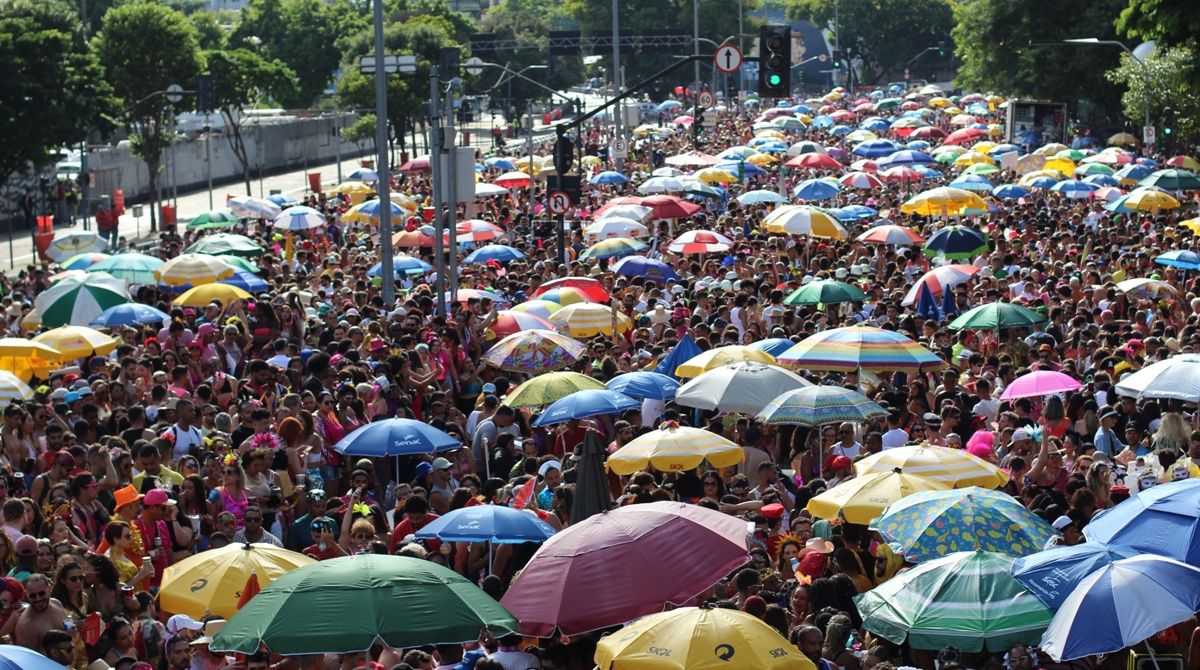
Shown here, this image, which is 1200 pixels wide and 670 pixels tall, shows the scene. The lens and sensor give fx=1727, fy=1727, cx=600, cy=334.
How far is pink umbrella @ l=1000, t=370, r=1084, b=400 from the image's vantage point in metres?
15.3

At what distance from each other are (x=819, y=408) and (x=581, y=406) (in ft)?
7.35

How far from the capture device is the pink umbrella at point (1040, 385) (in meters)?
15.3

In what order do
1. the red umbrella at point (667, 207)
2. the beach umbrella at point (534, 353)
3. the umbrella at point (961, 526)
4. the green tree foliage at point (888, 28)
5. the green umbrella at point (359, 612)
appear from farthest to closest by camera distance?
the green tree foliage at point (888, 28), the red umbrella at point (667, 207), the beach umbrella at point (534, 353), the umbrella at point (961, 526), the green umbrella at point (359, 612)

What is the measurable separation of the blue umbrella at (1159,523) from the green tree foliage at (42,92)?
145 feet

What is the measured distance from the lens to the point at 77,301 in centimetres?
2058

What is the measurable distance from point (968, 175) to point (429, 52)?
45.8 m

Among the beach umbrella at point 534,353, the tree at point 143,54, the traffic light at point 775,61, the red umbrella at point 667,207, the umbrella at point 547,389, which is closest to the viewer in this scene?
the umbrella at point 547,389

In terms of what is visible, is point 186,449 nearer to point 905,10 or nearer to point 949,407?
point 949,407

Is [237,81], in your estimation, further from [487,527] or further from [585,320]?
[487,527]

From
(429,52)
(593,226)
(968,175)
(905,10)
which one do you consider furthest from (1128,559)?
(905,10)

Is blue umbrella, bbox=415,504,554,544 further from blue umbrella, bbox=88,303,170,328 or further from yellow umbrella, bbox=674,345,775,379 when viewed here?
blue umbrella, bbox=88,303,170,328

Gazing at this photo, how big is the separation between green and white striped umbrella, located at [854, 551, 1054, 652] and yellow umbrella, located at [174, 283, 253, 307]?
1287 centimetres

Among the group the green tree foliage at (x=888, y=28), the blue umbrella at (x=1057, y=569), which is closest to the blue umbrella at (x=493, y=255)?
the blue umbrella at (x=1057, y=569)

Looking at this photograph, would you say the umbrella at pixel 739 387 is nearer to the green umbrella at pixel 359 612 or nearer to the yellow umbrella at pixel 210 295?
the green umbrella at pixel 359 612
